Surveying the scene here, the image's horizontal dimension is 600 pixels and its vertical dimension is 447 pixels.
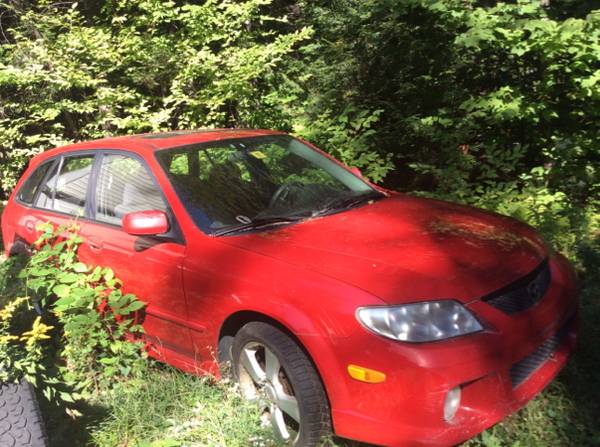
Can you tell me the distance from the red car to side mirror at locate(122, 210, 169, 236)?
0.01 meters

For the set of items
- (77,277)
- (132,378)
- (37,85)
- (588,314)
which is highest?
(37,85)

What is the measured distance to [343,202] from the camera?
341 cm

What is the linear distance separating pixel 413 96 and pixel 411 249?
14.6 ft

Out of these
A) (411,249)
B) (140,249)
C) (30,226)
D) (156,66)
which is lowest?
(30,226)

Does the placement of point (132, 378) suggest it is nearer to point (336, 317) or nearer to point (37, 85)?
point (336, 317)

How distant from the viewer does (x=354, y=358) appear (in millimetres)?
2264

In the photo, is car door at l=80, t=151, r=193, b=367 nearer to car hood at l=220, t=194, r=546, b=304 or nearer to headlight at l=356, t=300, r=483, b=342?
car hood at l=220, t=194, r=546, b=304

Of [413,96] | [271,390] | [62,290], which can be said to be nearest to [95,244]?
[62,290]

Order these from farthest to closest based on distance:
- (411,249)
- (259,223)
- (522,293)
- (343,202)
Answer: (343,202) → (259,223) → (411,249) → (522,293)

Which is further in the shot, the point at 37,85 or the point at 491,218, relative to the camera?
the point at 37,85

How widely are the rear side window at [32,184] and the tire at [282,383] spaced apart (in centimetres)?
270

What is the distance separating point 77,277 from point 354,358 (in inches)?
82.4

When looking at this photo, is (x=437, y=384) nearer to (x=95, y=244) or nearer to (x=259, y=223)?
(x=259, y=223)

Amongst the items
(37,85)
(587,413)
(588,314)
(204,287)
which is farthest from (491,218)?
(37,85)
